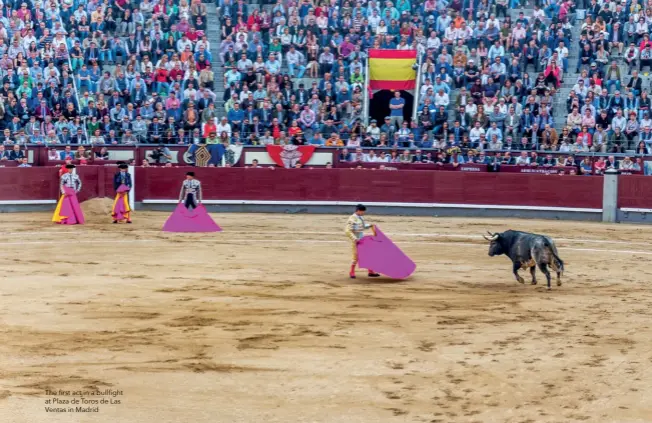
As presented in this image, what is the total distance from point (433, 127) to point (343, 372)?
53.3 ft

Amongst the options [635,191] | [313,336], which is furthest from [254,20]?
[313,336]

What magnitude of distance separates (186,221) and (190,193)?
49 cm

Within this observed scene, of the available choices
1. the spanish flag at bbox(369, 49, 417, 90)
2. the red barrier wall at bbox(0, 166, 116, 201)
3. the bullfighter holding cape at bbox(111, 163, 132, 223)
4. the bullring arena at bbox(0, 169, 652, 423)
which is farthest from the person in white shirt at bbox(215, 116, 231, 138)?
the bullring arena at bbox(0, 169, 652, 423)

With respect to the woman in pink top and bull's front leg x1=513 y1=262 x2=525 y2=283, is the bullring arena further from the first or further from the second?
the woman in pink top

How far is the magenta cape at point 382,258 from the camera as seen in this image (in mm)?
14219

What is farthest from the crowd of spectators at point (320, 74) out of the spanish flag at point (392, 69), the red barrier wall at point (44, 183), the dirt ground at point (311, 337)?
the dirt ground at point (311, 337)

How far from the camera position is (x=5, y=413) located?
7660 millimetres

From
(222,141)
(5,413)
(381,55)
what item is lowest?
(5,413)

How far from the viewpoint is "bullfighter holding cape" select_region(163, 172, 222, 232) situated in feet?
65.0

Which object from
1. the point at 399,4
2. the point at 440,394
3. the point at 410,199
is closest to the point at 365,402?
the point at 440,394

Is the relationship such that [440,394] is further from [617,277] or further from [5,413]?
[617,277]

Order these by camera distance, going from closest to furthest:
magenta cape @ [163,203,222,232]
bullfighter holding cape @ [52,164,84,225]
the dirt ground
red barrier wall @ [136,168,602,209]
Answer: the dirt ground, magenta cape @ [163,203,222,232], bullfighter holding cape @ [52,164,84,225], red barrier wall @ [136,168,602,209]

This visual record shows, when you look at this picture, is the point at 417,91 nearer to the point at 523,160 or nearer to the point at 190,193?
the point at 523,160

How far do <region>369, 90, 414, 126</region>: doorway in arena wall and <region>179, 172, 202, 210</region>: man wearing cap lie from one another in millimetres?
7685
